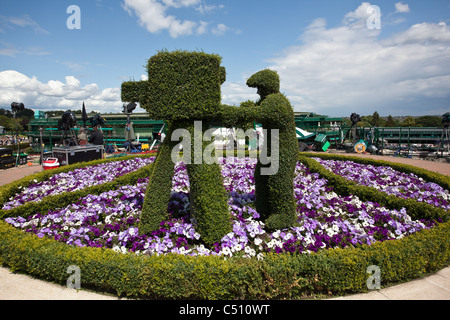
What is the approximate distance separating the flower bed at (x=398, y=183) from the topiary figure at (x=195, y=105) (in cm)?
515

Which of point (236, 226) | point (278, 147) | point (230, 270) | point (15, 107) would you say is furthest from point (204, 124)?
point (15, 107)

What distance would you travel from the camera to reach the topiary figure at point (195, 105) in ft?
14.1

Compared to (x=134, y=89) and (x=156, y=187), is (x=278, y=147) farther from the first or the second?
(x=134, y=89)

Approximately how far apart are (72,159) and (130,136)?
6.15 m

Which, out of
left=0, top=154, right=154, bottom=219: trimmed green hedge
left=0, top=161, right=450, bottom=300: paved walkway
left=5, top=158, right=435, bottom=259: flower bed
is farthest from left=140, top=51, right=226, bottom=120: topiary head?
left=0, top=154, right=154, bottom=219: trimmed green hedge

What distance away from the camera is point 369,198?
6359mm

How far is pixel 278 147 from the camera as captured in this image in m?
4.69

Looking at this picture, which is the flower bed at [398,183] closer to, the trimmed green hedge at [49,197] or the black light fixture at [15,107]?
the trimmed green hedge at [49,197]

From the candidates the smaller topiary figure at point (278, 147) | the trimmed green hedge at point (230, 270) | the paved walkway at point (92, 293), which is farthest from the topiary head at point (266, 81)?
the paved walkway at point (92, 293)

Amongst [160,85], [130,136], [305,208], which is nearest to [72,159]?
[130,136]

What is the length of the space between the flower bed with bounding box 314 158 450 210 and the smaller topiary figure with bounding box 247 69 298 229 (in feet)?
12.5

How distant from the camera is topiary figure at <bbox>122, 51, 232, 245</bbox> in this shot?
14.1ft

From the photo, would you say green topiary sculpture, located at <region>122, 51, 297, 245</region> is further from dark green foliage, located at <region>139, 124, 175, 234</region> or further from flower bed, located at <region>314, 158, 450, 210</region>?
flower bed, located at <region>314, 158, 450, 210</region>

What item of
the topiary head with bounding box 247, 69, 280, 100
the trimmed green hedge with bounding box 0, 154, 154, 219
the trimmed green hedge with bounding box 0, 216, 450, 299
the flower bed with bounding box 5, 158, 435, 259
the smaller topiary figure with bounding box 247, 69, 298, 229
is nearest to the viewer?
the trimmed green hedge with bounding box 0, 216, 450, 299
